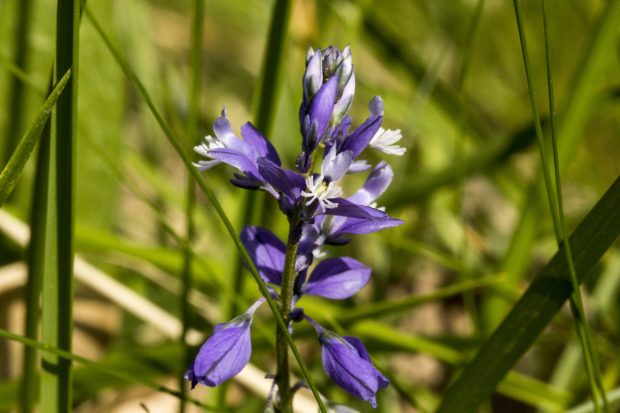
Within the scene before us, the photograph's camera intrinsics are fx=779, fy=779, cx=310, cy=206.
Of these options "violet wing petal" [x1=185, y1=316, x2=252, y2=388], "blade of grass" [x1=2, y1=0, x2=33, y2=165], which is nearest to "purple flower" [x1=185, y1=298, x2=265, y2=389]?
"violet wing petal" [x1=185, y1=316, x2=252, y2=388]

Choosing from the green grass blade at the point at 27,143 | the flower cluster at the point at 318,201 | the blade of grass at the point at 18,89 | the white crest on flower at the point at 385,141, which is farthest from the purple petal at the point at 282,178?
the blade of grass at the point at 18,89

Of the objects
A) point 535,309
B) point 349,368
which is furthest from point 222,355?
point 535,309

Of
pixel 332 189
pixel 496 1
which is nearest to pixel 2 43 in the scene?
pixel 332 189

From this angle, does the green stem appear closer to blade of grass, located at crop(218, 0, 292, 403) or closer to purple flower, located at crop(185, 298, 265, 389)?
purple flower, located at crop(185, 298, 265, 389)

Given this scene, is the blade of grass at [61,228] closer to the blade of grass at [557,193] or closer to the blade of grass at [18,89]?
the blade of grass at [557,193]

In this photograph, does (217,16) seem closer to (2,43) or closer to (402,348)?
(2,43)

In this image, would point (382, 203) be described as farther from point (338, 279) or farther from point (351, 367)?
point (351, 367)

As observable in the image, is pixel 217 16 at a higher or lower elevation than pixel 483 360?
higher
